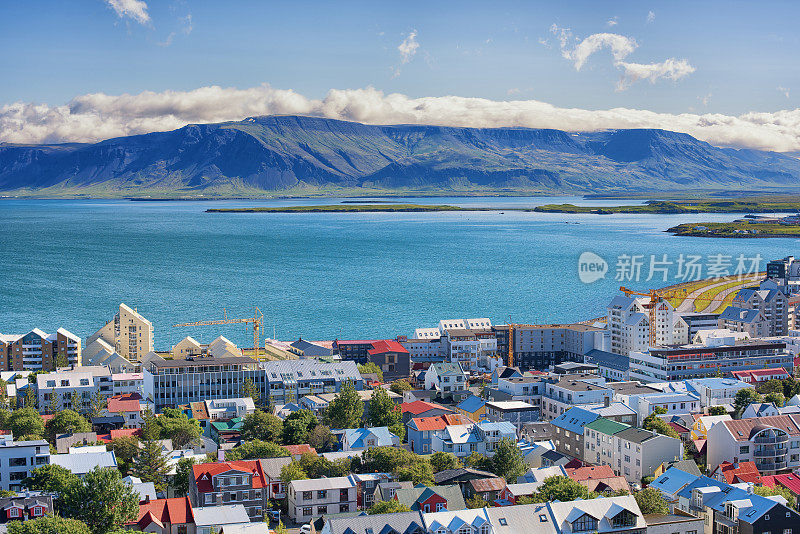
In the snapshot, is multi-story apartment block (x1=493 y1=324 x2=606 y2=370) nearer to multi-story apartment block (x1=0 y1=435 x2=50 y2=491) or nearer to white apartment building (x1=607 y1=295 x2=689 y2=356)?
white apartment building (x1=607 y1=295 x2=689 y2=356)

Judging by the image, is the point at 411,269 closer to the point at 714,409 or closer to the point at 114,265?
the point at 114,265

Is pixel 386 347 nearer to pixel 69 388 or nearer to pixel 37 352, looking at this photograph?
pixel 69 388

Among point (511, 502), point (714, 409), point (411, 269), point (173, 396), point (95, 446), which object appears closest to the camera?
point (511, 502)

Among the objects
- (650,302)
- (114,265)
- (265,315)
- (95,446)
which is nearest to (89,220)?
(114,265)

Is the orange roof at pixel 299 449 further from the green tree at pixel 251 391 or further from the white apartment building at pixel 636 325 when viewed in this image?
the white apartment building at pixel 636 325

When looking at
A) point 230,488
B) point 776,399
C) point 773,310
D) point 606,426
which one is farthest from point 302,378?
Answer: point 773,310

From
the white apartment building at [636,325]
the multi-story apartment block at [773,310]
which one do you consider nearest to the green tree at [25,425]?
the white apartment building at [636,325]
